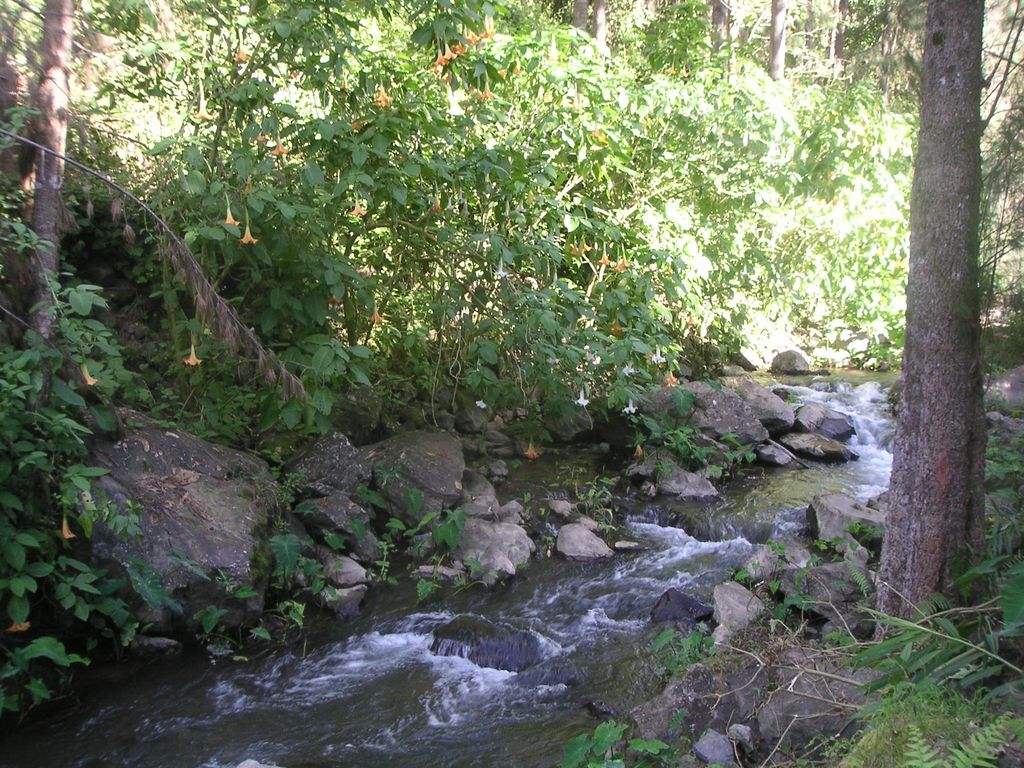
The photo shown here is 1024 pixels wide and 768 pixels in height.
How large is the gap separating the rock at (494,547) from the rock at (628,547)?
2.43 ft

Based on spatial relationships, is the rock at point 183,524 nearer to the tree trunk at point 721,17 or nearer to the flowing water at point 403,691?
the flowing water at point 403,691

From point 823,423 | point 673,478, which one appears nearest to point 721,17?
point 823,423

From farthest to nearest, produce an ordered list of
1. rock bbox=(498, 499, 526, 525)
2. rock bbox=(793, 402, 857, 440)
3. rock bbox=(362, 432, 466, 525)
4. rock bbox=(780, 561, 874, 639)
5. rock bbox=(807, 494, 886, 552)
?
rock bbox=(793, 402, 857, 440) < rock bbox=(498, 499, 526, 525) < rock bbox=(362, 432, 466, 525) < rock bbox=(807, 494, 886, 552) < rock bbox=(780, 561, 874, 639)

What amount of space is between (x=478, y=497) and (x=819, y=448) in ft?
14.8

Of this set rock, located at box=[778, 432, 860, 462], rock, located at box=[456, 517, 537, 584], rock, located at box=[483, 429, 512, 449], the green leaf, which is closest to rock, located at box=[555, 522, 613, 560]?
rock, located at box=[456, 517, 537, 584]

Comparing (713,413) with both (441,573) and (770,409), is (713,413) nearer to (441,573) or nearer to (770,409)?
(770,409)

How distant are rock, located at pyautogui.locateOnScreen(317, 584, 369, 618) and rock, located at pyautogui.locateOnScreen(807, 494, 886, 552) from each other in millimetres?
3773

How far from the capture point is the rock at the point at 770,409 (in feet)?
34.2

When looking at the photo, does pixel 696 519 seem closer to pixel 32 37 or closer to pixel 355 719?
pixel 355 719

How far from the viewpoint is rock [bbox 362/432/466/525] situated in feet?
24.6

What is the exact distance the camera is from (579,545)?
7441 mm

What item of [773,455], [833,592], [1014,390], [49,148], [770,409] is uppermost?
[49,148]

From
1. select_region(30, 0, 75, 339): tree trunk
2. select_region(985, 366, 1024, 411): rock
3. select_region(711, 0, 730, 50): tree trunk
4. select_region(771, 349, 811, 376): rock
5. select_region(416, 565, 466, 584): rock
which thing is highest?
select_region(711, 0, 730, 50): tree trunk

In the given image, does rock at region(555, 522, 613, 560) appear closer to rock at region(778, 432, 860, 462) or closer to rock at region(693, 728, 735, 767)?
rock at region(693, 728, 735, 767)
